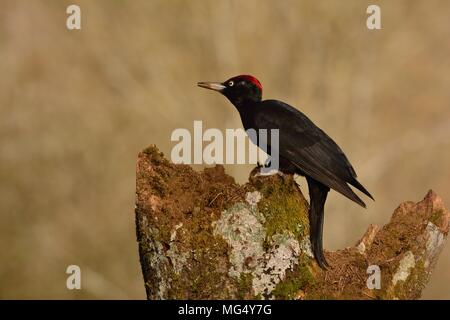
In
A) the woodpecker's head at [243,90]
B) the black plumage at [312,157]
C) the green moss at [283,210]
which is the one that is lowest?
the green moss at [283,210]

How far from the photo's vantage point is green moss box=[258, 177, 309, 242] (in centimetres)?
473

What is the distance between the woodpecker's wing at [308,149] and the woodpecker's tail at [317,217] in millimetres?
102

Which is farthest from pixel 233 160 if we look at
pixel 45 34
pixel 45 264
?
pixel 45 34

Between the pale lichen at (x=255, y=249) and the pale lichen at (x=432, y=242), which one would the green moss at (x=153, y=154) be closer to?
the pale lichen at (x=255, y=249)

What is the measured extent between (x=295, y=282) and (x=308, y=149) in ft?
3.77

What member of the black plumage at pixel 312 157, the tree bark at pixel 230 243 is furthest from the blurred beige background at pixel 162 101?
the tree bark at pixel 230 243

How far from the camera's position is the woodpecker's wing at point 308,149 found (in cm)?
533

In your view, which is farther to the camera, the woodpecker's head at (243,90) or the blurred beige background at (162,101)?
the blurred beige background at (162,101)

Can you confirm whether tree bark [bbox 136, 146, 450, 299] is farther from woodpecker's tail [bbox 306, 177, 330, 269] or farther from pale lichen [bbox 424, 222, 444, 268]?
pale lichen [bbox 424, 222, 444, 268]

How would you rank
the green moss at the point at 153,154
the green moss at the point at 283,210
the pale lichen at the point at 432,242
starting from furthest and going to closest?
the pale lichen at the point at 432,242 → the green moss at the point at 153,154 → the green moss at the point at 283,210

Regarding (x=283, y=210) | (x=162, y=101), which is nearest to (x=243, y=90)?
(x=283, y=210)

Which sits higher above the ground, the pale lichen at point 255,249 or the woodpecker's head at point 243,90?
the woodpecker's head at point 243,90

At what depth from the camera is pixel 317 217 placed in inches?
197

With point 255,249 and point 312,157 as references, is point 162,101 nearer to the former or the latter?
point 312,157
